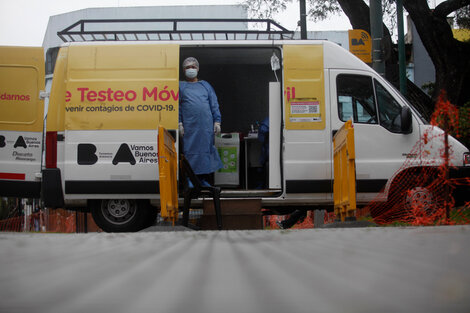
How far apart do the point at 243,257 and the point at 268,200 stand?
18.2 ft

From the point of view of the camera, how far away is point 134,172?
20.8 feet

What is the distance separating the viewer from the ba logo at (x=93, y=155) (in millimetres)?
6328

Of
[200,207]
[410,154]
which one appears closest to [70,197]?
[200,207]

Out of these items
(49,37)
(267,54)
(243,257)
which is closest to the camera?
(243,257)

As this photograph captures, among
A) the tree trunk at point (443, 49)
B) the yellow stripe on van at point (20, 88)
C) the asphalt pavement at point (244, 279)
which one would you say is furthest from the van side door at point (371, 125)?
the tree trunk at point (443, 49)

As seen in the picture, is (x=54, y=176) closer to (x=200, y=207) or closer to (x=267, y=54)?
(x=200, y=207)

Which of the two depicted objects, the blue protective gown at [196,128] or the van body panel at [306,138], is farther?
the blue protective gown at [196,128]

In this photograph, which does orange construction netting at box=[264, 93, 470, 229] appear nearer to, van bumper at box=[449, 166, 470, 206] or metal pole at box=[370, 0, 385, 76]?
van bumper at box=[449, 166, 470, 206]

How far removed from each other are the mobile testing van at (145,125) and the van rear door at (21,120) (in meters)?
0.01

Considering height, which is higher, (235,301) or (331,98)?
(331,98)

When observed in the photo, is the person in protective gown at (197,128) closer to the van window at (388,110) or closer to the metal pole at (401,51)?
the van window at (388,110)

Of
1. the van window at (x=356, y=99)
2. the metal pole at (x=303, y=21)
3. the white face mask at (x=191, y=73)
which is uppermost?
the metal pole at (x=303, y=21)

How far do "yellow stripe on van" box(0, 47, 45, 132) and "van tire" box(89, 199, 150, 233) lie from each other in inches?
51.7

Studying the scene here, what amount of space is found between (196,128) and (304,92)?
1470mm
